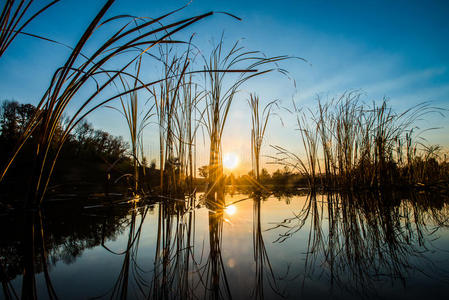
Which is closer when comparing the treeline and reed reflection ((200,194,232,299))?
reed reflection ((200,194,232,299))

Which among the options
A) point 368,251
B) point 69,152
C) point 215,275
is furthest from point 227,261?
point 69,152

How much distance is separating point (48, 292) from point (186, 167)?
4.42ft

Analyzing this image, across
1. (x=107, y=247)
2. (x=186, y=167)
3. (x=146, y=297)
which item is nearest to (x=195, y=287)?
(x=146, y=297)

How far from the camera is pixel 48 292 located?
275mm

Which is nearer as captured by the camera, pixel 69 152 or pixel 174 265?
pixel 174 265

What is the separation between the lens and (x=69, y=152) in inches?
296

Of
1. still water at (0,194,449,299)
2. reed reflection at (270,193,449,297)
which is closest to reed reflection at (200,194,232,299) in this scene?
still water at (0,194,449,299)

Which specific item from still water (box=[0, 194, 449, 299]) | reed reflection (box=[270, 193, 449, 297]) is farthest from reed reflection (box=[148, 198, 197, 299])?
reed reflection (box=[270, 193, 449, 297])

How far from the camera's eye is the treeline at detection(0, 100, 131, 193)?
172 centimetres

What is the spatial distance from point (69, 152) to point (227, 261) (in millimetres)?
9193

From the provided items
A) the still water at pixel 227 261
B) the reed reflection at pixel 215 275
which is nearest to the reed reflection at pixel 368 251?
the still water at pixel 227 261

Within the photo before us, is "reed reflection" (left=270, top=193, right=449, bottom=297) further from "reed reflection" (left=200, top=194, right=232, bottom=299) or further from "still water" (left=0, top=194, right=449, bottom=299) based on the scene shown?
"reed reflection" (left=200, top=194, right=232, bottom=299)

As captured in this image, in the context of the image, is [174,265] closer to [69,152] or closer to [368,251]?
[368,251]

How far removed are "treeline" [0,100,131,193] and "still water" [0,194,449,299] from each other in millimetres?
496
